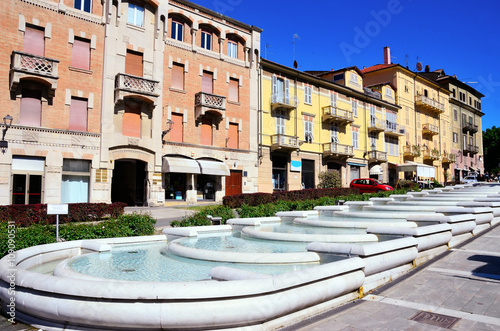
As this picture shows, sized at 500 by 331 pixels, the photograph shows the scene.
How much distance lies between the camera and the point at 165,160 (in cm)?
2403

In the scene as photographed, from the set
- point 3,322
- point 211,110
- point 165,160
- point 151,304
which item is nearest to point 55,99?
point 165,160

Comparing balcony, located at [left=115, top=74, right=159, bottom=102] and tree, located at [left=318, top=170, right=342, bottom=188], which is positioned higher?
balcony, located at [left=115, top=74, right=159, bottom=102]

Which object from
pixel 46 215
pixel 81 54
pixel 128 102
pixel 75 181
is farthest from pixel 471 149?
pixel 46 215

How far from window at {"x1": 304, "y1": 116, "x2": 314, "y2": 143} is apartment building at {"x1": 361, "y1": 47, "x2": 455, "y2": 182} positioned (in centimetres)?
1615

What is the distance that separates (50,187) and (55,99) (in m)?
4.93

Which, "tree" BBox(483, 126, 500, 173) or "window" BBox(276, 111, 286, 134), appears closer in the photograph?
"window" BBox(276, 111, 286, 134)

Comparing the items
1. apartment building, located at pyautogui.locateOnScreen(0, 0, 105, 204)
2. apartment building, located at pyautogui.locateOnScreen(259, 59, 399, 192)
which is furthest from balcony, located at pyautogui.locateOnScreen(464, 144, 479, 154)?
apartment building, located at pyautogui.locateOnScreen(0, 0, 105, 204)

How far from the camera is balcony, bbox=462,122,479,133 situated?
61.7m

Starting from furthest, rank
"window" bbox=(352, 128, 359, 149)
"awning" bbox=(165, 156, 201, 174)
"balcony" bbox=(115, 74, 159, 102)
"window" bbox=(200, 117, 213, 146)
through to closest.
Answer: "window" bbox=(352, 128, 359, 149) → "window" bbox=(200, 117, 213, 146) → "awning" bbox=(165, 156, 201, 174) → "balcony" bbox=(115, 74, 159, 102)

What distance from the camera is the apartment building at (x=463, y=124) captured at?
A: 5875cm

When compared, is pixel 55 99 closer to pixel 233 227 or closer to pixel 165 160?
pixel 165 160

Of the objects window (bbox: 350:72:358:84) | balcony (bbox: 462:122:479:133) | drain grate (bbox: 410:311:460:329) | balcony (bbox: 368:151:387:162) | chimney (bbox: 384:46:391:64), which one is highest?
chimney (bbox: 384:46:391:64)

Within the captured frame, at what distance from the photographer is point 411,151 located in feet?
156

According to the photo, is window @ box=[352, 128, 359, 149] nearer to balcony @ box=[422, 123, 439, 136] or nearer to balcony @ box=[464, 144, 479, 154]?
balcony @ box=[422, 123, 439, 136]
